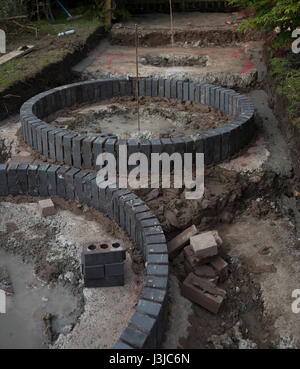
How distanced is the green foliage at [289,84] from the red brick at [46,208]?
3.50 meters

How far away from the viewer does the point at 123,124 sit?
308 inches

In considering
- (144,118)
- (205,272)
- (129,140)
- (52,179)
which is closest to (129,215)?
(205,272)

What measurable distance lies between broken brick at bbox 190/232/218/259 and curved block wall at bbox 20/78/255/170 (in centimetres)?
185

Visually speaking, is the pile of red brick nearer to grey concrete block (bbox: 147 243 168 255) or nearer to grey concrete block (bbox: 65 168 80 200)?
grey concrete block (bbox: 147 243 168 255)

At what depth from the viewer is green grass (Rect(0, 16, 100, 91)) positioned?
8992mm

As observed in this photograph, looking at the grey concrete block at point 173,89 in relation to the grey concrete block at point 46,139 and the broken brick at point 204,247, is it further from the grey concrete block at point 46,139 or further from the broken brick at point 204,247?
the broken brick at point 204,247

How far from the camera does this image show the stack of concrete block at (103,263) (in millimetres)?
4285

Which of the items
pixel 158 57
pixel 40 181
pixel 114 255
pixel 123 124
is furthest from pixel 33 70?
pixel 114 255

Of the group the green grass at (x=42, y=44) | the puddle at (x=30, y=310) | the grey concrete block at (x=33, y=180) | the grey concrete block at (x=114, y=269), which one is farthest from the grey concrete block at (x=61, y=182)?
the green grass at (x=42, y=44)

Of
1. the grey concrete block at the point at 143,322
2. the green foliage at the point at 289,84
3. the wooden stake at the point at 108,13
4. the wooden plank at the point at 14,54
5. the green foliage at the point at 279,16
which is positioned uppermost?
the green foliage at the point at 279,16

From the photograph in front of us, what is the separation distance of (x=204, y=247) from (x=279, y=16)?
4.50 metres

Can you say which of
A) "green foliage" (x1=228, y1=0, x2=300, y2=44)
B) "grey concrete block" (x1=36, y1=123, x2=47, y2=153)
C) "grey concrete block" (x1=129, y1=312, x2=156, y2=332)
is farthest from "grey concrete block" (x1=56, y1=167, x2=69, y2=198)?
"green foliage" (x1=228, y1=0, x2=300, y2=44)

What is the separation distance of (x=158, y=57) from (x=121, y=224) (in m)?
6.86

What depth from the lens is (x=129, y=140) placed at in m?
6.21
